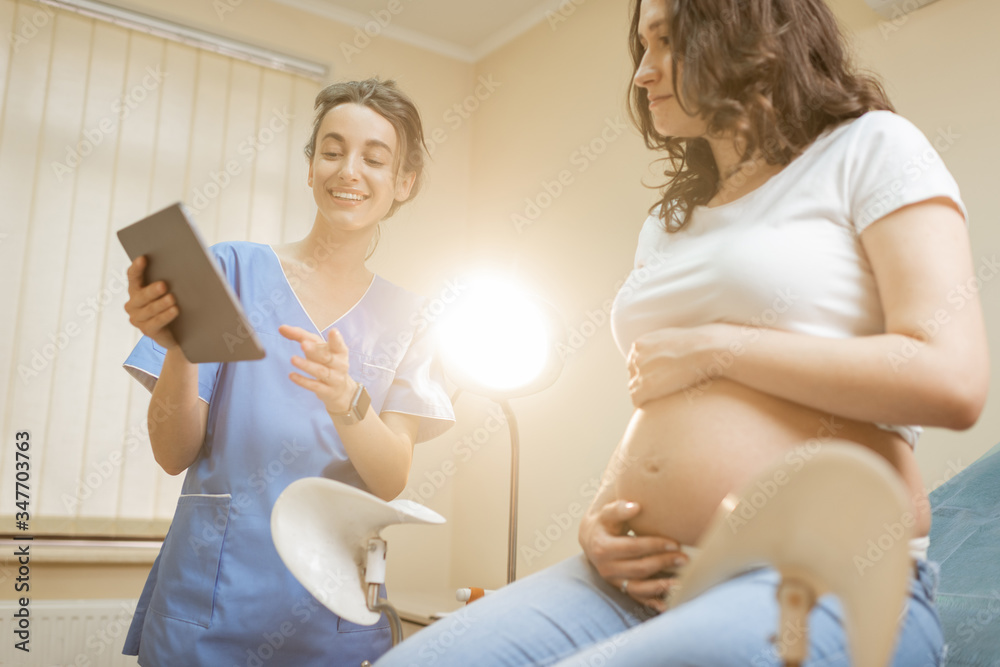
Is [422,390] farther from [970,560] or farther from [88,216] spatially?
[88,216]

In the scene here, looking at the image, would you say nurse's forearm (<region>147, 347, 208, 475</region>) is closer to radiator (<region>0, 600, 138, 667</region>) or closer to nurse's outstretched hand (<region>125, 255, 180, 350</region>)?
nurse's outstretched hand (<region>125, 255, 180, 350</region>)

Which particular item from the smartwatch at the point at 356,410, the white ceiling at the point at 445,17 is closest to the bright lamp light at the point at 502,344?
the smartwatch at the point at 356,410

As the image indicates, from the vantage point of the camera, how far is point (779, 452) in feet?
2.72

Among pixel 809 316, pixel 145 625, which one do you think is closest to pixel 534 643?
pixel 809 316

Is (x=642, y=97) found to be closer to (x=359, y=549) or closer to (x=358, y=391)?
(x=358, y=391)

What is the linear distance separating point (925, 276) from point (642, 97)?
623 millimetres

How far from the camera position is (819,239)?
88 cm

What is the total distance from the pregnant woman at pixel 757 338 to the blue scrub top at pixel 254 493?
506 millimetres

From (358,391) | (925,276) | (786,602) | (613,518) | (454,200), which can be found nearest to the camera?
(786,602)

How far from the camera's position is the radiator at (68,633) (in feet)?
8.47

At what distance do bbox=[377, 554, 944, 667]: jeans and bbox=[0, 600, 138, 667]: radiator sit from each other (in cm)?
219

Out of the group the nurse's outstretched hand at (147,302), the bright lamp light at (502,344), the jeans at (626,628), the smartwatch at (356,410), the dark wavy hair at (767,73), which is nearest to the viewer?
the jeans at (626,628)

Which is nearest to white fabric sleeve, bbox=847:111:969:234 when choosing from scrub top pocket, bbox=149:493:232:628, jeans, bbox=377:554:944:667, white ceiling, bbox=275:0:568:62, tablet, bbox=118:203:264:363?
jeans, bbox=377:554:944:667

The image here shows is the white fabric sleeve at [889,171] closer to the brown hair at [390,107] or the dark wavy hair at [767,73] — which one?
the dark wavy hair at [767,73]
